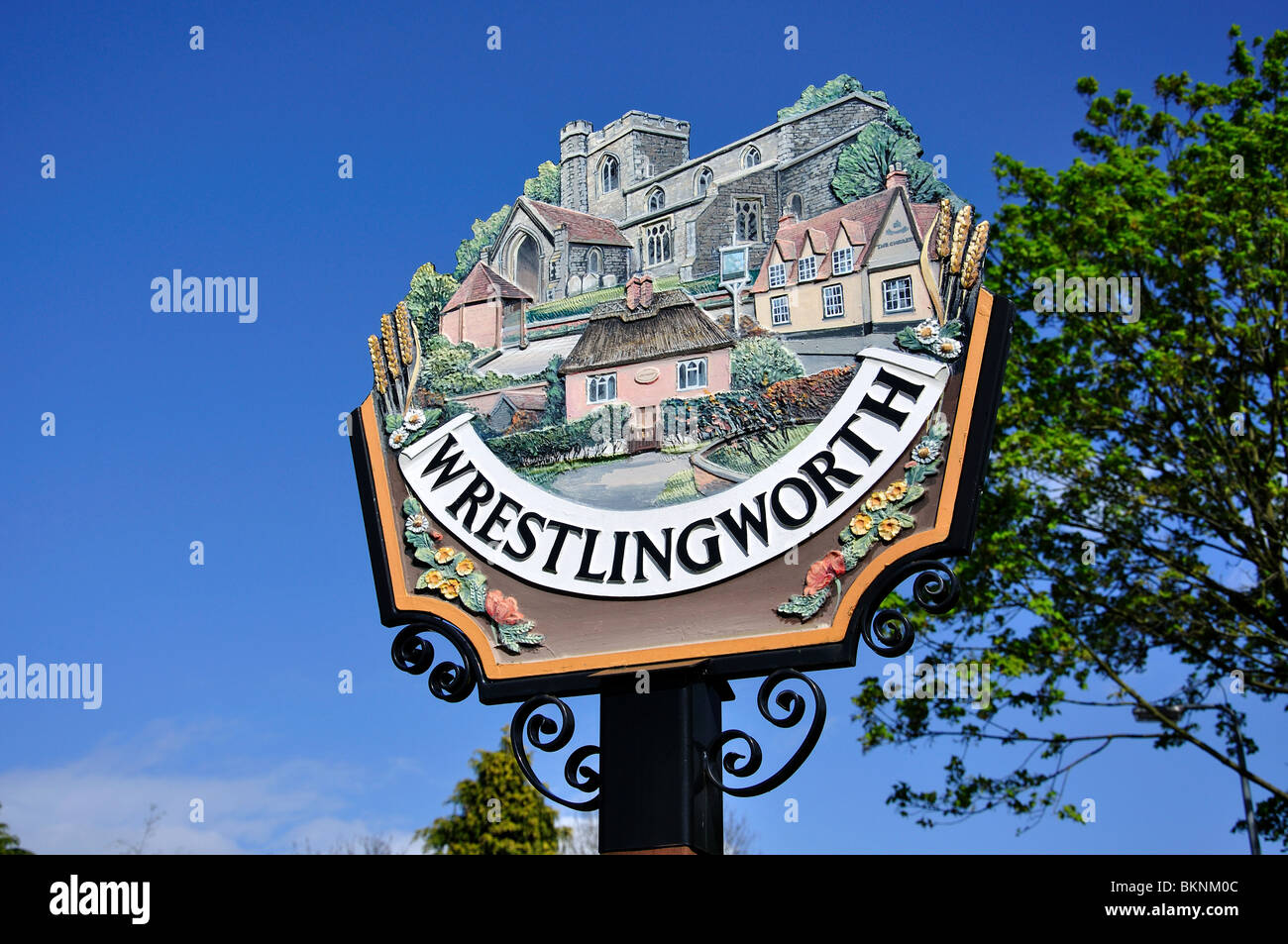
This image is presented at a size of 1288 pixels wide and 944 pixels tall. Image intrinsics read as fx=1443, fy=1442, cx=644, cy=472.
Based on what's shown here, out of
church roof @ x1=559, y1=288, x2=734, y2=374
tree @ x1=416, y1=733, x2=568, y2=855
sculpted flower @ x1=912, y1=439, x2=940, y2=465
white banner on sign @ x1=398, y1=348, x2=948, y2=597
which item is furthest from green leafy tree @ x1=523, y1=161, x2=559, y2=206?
tree @ x1=416, y1=733, x2=568, y2=855

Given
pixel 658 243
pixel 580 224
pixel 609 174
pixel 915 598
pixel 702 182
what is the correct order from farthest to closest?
pixel 609 174
pixel 580 224
pixel 702 182
pixel 658 243
pixel 915 598

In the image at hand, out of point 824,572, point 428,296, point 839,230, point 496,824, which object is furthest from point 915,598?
point 496,824

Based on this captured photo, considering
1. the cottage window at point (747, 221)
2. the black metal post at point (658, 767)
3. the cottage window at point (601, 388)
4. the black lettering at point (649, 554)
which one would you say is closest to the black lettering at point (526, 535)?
the black lettering at point (649, 554)

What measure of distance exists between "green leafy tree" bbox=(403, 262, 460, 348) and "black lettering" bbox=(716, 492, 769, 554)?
2.76 metres

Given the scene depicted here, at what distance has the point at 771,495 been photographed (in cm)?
833

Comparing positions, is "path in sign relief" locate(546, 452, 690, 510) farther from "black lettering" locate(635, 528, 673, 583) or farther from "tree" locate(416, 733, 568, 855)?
"tree" locate(416, 733, 568, 855)

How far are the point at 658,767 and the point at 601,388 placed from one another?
2.52 metres

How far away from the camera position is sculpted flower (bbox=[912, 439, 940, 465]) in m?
8.00

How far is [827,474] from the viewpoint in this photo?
824cm

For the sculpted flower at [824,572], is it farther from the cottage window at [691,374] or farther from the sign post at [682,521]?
the cottage window at [691,374]

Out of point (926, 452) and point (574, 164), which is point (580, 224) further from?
point (926, 452)

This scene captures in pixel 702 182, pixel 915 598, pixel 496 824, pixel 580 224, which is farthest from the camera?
pixel 496 824
